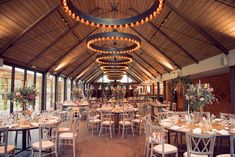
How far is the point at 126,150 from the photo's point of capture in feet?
17.6

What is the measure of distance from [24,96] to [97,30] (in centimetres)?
669

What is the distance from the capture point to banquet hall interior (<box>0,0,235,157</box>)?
14.1ft

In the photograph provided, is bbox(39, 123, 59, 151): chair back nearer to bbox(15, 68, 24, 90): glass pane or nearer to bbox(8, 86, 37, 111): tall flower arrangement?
bbox(8, 86, 37, 111): tall flower arrangement

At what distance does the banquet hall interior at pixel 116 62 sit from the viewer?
429cm

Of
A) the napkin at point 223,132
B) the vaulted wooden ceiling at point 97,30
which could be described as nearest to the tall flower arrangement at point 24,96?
the vaulted wooden ceiling at point 97,30

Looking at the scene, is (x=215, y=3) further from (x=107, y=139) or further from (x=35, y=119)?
(x=35, y=119)

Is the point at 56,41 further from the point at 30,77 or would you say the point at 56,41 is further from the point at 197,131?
the point at 197,131

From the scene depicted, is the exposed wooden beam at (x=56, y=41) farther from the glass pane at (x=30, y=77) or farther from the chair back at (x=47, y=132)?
the chair back at (x=47, y=132)

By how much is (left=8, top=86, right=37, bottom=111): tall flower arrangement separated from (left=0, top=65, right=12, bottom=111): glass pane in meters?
2.97

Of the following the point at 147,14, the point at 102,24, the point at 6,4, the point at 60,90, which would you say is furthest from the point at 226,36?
the point at 60,90

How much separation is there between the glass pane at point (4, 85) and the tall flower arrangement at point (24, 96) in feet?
9.76

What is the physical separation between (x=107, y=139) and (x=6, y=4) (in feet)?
17.2

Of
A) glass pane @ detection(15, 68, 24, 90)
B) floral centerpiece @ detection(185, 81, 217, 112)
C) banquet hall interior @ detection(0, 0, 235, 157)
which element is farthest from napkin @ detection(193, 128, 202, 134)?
glass pane @ detection(15, 68, 24, 90)

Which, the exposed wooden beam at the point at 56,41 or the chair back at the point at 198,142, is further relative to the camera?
the exposed wooden beam at the point at 56,41
